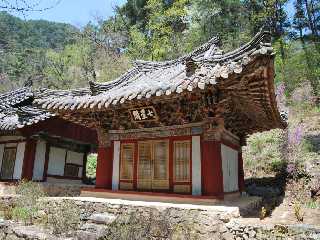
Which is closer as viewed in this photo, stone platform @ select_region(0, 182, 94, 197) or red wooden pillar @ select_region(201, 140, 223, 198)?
red wooden pillar @ select_region(201, 140, 223, 198)

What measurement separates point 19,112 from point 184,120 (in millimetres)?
9074

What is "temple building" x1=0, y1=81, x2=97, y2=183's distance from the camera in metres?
15.8

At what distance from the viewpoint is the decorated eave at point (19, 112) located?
597 inches

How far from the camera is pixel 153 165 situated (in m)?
10.7

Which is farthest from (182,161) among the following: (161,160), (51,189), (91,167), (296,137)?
(91,167)

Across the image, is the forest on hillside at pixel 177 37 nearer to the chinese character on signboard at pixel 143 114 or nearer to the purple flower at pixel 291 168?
the purple flower at pixel 291 168

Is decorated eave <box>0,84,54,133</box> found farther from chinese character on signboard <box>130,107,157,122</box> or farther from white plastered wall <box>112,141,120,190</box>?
chinese character on signboard <box>130,107,157,122</box>

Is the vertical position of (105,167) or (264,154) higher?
(264,154)

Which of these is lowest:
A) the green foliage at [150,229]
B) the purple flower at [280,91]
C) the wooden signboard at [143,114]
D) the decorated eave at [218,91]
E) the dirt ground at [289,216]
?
the green foliage at [150,229]

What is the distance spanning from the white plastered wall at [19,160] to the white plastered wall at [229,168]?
414 inches

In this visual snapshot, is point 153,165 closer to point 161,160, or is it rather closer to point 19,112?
point 161,160

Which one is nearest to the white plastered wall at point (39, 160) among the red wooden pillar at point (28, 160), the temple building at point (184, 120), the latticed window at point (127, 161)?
the red wooden pillar at point (28, 160)

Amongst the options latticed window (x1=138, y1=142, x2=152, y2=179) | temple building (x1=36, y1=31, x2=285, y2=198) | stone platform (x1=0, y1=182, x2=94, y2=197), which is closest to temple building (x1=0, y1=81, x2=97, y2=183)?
stone platform (x1=0, y1=182, x2=94, y2=197)

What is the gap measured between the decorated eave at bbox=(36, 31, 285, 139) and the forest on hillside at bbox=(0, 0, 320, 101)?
16.9 m
